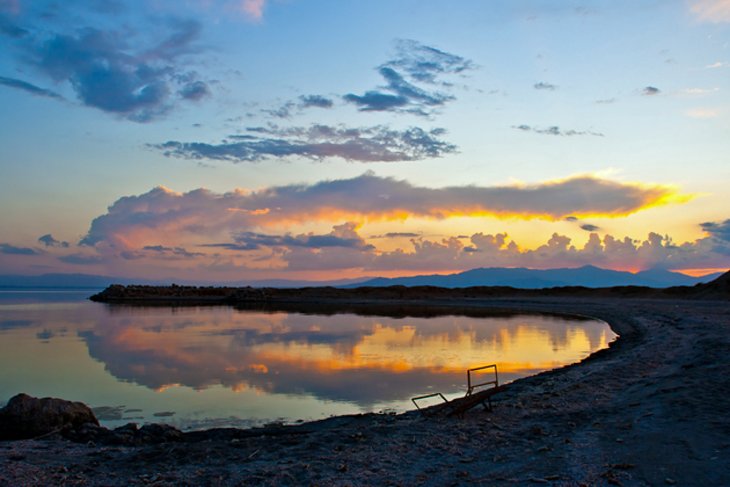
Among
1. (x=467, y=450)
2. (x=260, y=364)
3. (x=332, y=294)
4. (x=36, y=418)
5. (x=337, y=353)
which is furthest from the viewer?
(x=332, y=294)

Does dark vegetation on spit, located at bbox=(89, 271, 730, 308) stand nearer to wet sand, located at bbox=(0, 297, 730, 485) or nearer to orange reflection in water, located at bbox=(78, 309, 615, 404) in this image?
orange reflection in water, located at bbox=(78, 309, 615, 404)

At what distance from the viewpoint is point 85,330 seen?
38.4 metres

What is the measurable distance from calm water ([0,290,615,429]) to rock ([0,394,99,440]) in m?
1.58

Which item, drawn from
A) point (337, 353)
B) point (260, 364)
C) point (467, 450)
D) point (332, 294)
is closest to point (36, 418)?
point (467, 450)

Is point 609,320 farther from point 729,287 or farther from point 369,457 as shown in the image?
point 369,457

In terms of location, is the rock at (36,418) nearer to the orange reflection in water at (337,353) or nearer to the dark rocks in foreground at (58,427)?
the dark rocks in foreground at (58,427)

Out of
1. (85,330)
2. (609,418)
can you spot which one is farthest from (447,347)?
(85,330)

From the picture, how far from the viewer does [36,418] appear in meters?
11.6

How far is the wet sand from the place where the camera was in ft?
26.6

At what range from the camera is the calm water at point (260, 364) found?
15.3 metres

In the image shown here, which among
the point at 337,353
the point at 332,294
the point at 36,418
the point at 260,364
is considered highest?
the point at 332,294

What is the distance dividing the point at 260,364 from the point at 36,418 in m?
11.5

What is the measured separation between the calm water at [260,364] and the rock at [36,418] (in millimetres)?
1576

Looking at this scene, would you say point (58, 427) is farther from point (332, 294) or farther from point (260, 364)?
point (332, 294)
